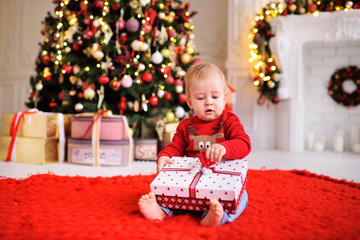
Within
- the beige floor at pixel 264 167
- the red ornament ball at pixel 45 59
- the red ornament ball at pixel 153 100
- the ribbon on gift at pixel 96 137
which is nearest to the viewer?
the beige floor at pixel 264 167

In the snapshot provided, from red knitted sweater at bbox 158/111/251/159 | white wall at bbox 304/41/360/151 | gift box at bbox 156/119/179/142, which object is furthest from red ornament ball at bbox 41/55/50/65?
white wall at bbox 304/41/360/151

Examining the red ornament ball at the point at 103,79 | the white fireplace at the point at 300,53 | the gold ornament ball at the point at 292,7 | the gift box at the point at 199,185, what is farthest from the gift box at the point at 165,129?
the gold ornament ball at the point at 292,7

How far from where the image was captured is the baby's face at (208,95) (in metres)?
1.22

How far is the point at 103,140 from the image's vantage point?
2494 millimetres

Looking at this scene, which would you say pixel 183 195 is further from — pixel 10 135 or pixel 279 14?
pixel 279 14

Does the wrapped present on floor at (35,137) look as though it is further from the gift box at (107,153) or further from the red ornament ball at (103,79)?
the red ornament ball at (103,79)

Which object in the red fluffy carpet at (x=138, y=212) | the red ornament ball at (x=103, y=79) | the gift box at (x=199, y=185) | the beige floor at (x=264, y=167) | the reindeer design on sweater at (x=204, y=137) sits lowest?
the beige floor at (x=264, y=167)

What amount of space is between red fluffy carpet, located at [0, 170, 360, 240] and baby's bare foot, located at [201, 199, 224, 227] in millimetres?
31

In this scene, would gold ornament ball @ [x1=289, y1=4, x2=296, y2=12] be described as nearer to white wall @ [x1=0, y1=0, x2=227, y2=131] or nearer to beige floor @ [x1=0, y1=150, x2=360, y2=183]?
beige floor @ [x1=0, y1=150, x2=360, y2=183]

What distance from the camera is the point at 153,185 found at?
44.9 inches

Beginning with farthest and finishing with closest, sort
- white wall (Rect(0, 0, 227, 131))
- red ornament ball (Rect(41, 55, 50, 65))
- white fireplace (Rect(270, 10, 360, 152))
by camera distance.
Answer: white wall (Rect(0, 0, 227, 131)), white fireplace (Rect(270, 10, 360, 152)), red ornament ball (Rect(41, 55, 50, 65))

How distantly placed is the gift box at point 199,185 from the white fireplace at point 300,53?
2699mm

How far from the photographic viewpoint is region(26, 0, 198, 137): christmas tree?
2.65 meters

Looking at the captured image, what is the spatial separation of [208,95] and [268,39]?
2785 mm
